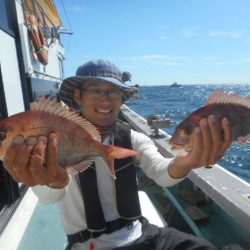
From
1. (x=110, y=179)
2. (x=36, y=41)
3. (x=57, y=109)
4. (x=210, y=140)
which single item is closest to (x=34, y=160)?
(x=57, y=109)

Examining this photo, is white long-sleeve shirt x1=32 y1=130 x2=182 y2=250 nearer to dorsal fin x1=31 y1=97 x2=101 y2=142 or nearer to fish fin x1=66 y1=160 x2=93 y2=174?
fish fin x1=66 y1=160 x2=93 y2=174

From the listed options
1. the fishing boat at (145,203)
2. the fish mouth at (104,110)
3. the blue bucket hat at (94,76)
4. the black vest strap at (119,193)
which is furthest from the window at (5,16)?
the black vest strap at (119,193)

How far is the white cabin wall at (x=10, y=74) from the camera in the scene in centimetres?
371

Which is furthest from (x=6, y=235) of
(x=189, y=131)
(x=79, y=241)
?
(x=189, y=131)

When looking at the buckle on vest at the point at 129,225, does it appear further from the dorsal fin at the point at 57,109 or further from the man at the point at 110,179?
the dorsal fin at the point at 57,109

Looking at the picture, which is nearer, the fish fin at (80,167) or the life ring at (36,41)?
the fish fin at (80,167)

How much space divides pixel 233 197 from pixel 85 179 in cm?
135

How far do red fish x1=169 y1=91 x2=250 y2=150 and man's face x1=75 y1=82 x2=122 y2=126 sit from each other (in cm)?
74

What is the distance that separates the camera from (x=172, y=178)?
2.37 meters

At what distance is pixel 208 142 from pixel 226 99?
29cm

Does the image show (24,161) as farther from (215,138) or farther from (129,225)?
(215,138)

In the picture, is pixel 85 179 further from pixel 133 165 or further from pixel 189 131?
pixel 189 131

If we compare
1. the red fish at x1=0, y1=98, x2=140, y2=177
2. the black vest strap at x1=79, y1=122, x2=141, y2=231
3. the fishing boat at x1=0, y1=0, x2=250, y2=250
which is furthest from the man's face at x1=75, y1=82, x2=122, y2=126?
the fishing boat at x1=0, y1=0, x2=250, y2=250

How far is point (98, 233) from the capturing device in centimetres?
227
